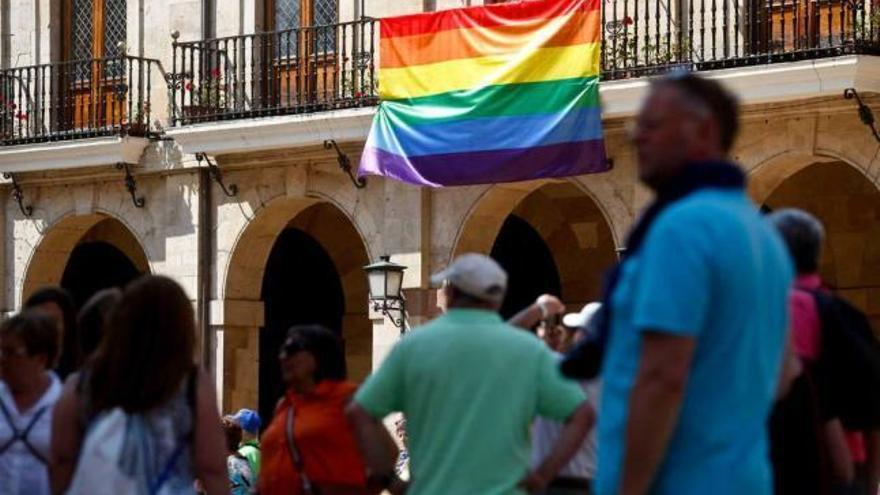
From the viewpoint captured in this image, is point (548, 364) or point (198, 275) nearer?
point (548, 364)

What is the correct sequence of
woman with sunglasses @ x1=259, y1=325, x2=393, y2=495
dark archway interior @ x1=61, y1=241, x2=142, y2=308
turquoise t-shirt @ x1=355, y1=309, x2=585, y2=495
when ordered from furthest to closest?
dark archway interior @ x1=61, y1=241, x2=142, y2=308, woman with sunglasses @ x1=259, y1=325, x2=393, y2=495, turquoise t-shirt @ x1=355, y1=309, x2=585, y2=495

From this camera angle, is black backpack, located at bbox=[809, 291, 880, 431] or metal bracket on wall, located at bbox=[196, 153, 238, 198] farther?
metal bracket on wall, located at bbox=[196, 153, 238, 198]

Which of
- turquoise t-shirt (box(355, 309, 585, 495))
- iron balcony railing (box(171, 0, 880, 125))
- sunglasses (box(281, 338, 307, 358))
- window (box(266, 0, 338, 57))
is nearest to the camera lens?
turquoise t-shirt (box(355, 309, 585, 495))

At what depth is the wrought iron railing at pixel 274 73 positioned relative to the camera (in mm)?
20750

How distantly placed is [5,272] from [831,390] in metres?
18.1

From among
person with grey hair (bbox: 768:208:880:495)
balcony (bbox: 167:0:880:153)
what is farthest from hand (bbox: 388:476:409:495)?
balcony (bbox: 167:0:880:153)

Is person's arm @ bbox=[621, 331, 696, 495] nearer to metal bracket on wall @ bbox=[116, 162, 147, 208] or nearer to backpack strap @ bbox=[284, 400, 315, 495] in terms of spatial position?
backpack strap @ bbox=[284, 400, 315, 495]

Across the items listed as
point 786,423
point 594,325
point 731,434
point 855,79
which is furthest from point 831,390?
point 855,79

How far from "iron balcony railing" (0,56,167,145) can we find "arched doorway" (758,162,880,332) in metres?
6.61

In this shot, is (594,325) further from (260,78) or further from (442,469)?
(260,78)

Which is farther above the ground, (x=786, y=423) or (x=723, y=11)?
(x=723, y=11)

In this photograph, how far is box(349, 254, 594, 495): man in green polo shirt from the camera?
681 centimetres

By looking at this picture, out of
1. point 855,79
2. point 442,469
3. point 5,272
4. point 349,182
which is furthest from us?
point 5,272

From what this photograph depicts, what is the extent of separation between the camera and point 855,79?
1698cm
